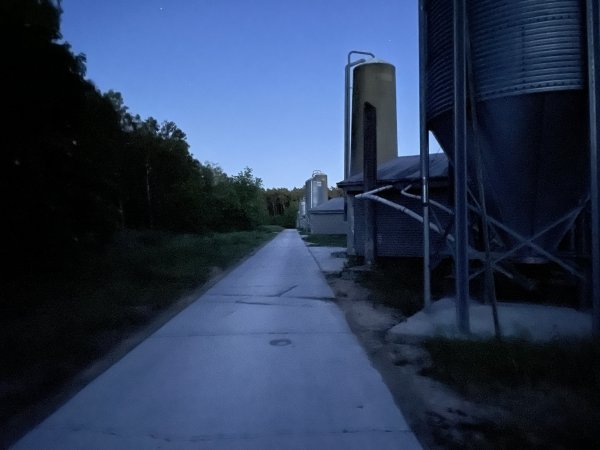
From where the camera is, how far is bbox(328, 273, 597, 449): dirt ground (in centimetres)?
319

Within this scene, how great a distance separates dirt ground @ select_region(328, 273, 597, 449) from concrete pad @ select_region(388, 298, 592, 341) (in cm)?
72

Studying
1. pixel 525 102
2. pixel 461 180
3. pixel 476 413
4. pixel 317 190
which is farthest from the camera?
pixel 317 190

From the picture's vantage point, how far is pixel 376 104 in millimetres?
18547

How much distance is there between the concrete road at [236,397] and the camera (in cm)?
327

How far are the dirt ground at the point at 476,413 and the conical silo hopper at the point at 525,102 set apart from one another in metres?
3.16

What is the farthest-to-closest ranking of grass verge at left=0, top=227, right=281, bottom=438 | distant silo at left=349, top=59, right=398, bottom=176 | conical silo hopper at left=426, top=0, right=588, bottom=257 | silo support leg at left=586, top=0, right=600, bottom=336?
distant silo at left=349, top=59, right=398, bottom=176 < conical silo hopper at left=426, top=0, right=588, bottom=257 < silo support leg at left=586, top=0, right=600, bottom=336 < grass verge at left=0, top=227, right=281, bottom=438

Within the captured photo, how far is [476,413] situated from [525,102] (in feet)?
13.9

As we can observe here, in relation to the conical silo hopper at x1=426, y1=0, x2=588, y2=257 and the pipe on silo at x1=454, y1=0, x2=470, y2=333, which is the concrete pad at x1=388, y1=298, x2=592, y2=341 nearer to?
the pipe on silo at x1=454, y1=0, x2=470, y2=333

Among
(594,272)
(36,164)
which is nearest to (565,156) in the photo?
(594,272)

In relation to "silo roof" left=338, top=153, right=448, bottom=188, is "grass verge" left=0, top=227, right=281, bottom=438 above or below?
below

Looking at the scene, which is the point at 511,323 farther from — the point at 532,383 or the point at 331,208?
the point at 331,208

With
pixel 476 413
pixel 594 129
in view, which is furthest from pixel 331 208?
pixel 476 413

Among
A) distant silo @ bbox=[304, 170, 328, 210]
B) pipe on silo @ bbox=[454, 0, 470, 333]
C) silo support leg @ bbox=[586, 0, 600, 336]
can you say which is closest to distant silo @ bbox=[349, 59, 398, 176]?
pipe on silo @ bbox=[454, 0, 470, 333]

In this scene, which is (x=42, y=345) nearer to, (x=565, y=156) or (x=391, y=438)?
(x=391, y=438)
